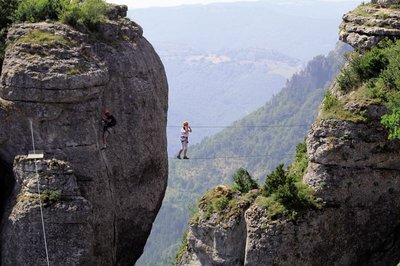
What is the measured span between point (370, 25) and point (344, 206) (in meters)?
8.98

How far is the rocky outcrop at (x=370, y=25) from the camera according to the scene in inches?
1299

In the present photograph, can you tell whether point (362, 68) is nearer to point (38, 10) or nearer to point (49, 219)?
point (49, 219)

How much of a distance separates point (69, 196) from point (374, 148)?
1348 centimetres

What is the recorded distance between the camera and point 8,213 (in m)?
32.2

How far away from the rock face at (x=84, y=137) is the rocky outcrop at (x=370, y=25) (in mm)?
11678

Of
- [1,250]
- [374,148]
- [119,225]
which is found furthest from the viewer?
[119,225]

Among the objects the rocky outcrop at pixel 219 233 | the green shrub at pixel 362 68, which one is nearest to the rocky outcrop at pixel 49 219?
the rocky outcrop at pixel 219 233

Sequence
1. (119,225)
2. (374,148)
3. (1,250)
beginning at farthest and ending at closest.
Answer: (119,225)
(1,250)
(374,148)

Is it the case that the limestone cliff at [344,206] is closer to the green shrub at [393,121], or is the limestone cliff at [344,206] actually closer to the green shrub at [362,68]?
the green shrub at [362,68]

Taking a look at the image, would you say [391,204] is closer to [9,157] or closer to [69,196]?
[69,196]

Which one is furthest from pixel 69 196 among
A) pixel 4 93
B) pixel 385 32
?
pixel 385 32

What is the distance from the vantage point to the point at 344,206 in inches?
1216

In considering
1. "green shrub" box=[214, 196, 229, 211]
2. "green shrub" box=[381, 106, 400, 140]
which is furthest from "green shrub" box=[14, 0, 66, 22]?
"green shrub" box=[381, 106, 400, 140]

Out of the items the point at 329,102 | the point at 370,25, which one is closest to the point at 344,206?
the point at 329,102
